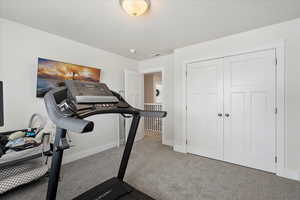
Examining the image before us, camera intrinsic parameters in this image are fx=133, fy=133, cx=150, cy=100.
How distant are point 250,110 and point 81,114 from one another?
272 cm

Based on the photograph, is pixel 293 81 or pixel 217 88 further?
pixel 217 88

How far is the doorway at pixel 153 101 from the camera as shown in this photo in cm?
481

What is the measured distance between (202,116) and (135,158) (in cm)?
170

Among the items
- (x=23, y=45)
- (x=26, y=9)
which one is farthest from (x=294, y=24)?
(x=23, y=45)

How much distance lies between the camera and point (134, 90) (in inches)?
154

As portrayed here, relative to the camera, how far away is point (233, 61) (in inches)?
100

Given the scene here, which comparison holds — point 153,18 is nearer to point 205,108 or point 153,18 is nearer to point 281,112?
point 205,108

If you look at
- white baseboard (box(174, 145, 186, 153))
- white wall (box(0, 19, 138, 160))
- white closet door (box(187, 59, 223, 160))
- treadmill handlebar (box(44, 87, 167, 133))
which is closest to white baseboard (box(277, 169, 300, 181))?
white closet door (box(187, 59, 223, 160))

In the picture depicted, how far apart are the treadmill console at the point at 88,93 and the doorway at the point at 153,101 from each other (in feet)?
10.4

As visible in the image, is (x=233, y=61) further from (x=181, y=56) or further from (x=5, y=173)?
(x=5, y=173)

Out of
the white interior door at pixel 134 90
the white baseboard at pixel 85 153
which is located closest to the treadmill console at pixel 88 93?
the white baseboard at pixel 85 153

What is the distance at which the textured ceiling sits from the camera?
5.60ft

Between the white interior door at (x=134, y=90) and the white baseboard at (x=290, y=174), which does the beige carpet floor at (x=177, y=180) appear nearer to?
the white baseboard at (x=290, y=174)

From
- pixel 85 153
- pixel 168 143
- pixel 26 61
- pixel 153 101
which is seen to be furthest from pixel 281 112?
pixel 153 101
